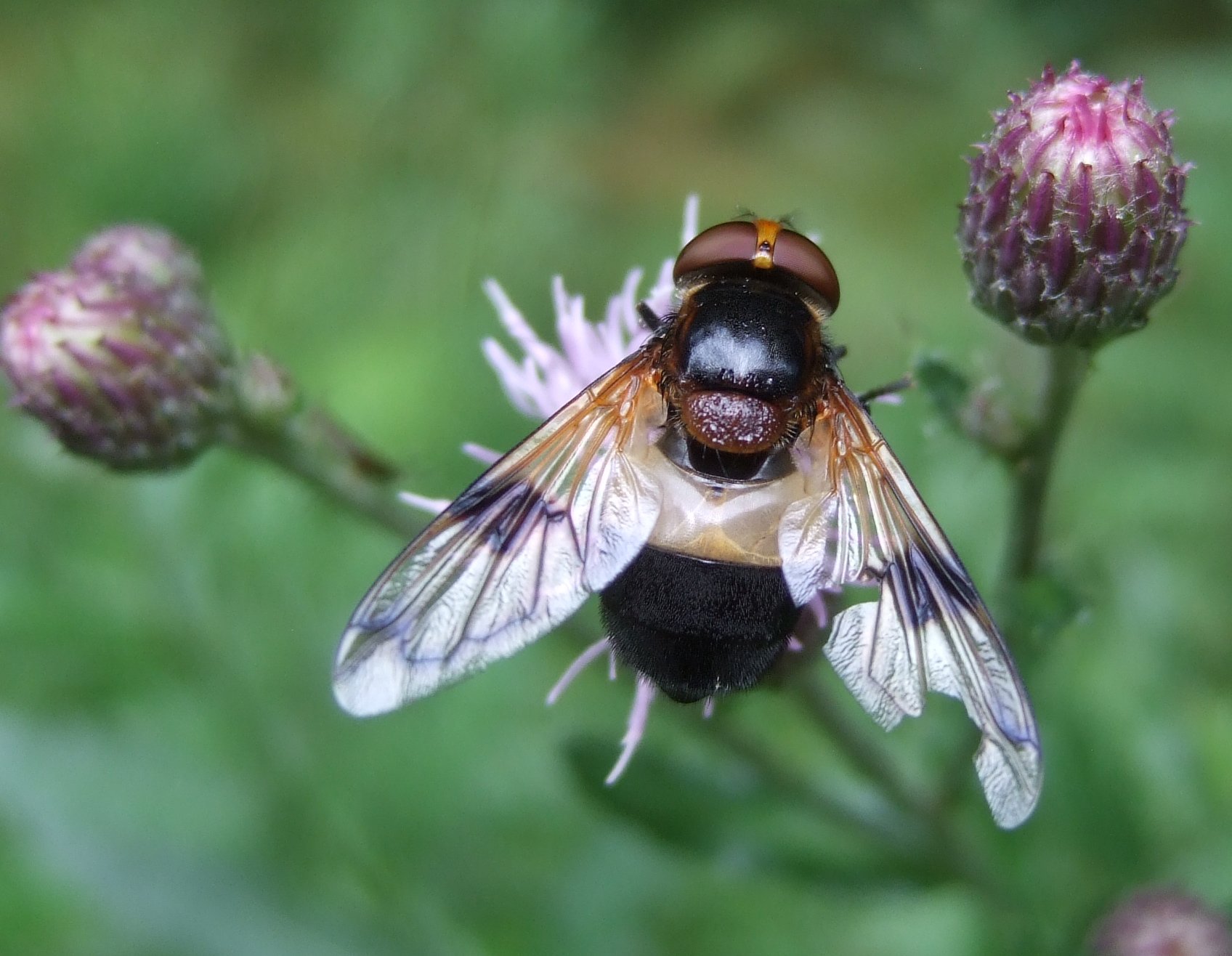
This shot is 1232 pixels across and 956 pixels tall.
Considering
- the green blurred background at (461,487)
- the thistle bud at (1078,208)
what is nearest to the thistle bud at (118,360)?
the green blurred background at (461,487)

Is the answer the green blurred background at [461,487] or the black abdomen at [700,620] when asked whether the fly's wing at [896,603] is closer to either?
the black abdomen at [700,620]

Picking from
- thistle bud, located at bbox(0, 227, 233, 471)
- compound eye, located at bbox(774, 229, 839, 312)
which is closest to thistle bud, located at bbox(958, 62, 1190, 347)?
compound eye, located at bbox(774, 229, 839, 312)

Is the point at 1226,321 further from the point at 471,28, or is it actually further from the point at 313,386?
the point at 471,28

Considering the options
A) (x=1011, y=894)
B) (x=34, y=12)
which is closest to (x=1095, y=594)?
(x=1011, y=894)

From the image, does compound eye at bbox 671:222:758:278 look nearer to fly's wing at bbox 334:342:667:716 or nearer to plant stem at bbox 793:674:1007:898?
fly's wing at bbox 334:342:667:716

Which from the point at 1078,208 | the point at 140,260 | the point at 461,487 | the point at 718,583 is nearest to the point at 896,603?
the point at 718,583
